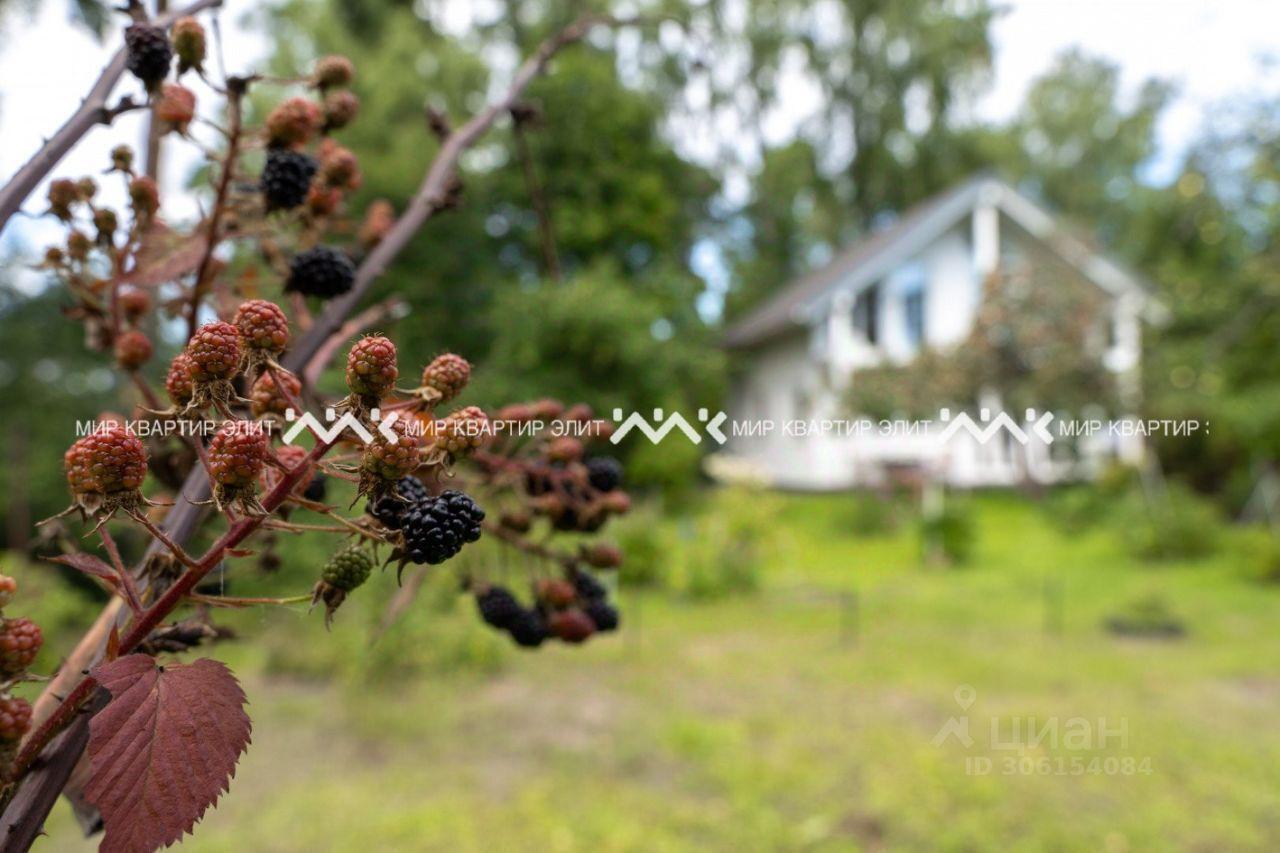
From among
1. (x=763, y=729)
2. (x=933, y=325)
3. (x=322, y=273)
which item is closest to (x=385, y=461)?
(x=322, y=273)

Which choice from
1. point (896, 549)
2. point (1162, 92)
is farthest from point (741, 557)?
point (1162, 92)

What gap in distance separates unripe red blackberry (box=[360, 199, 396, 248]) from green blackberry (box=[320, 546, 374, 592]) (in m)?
0.39

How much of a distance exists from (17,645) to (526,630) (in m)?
0.34

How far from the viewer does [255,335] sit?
332 mm

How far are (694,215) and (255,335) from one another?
18302 mm

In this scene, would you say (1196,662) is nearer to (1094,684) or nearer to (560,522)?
(1094,684)

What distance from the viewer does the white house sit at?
12289 mm

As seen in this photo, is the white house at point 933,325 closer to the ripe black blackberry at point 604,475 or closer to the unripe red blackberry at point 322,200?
the ripe black blackberry at point 604,475

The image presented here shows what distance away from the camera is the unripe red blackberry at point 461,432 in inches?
13.0

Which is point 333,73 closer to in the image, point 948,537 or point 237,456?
point 237,456

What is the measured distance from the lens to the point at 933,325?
1366cm

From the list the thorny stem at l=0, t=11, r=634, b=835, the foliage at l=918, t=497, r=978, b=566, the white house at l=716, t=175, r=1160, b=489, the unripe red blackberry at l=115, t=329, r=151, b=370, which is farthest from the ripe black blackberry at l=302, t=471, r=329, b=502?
→ the white house at l=716, t=175, r=1160, b=489

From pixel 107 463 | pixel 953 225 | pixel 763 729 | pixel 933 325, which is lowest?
pixel 763 729

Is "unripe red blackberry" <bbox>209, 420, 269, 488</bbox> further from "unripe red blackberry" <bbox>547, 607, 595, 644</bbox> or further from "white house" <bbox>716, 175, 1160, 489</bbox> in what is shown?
"white house" <bbox>716, 175, 1160, 489</bbox>
